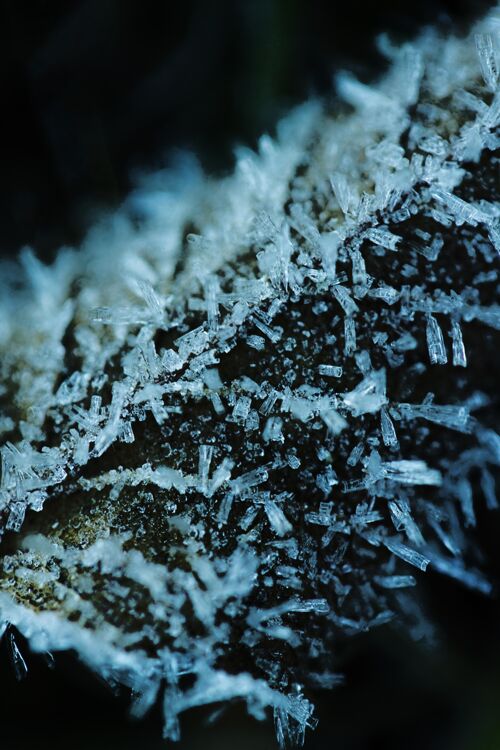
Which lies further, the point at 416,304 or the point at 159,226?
the point at 159,226

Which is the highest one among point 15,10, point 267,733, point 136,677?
point 15,10

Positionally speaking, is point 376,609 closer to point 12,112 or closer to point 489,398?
point 489,398

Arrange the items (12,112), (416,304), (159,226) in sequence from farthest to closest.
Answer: (12,112) < (159,226) < (416,304)

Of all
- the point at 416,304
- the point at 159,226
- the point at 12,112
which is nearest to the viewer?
the point at 416,304

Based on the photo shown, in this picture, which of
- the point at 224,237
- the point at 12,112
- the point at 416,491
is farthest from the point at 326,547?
the point at 12,112

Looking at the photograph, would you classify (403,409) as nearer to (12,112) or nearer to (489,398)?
(489,398)

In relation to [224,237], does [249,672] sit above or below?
below
